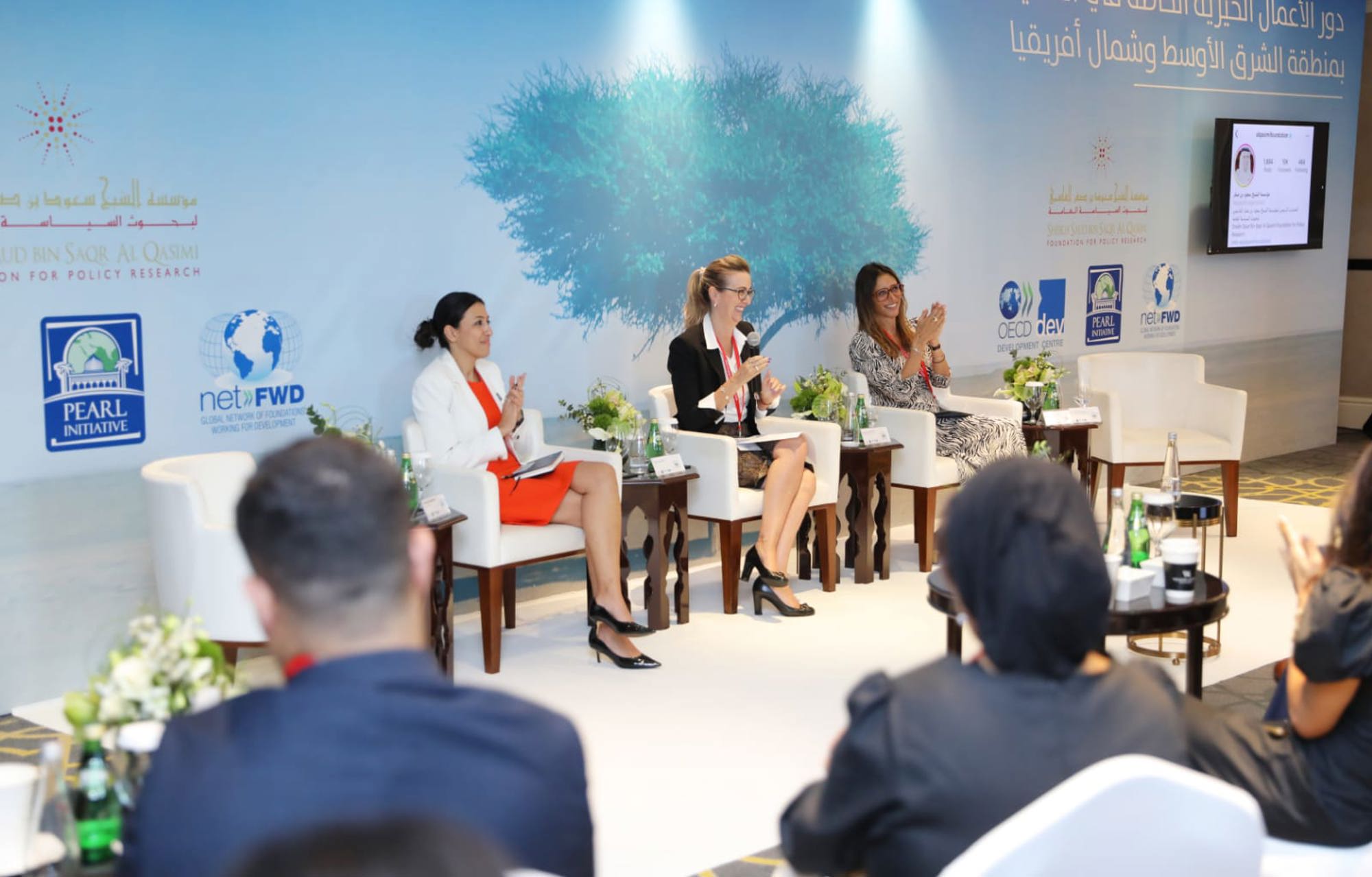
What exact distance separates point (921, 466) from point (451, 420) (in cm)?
241

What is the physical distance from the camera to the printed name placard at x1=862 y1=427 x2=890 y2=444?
265 inches

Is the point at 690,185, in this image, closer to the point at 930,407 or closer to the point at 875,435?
the point at 875,435

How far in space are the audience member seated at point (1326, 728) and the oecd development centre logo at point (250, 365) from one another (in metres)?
3.78

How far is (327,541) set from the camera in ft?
5.01

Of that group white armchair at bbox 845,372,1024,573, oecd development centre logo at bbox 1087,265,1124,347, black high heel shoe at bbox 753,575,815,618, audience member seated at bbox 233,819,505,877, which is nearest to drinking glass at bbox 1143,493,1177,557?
black high heel shoe at bbox 753,575,815,618

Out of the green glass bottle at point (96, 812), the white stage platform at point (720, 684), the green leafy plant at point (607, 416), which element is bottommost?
the white stage platform at point (720, 684)

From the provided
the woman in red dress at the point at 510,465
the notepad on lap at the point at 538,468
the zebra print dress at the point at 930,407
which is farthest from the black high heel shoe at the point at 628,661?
the zebra print dress at the point at 930,407

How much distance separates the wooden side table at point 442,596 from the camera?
5.12 m

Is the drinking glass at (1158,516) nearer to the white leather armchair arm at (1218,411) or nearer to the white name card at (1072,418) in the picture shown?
the white name card at (1072,418)

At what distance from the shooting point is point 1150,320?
30.4 ft

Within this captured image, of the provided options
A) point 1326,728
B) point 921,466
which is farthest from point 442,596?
point 1326,728

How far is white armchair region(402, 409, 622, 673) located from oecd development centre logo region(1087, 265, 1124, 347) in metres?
4.34

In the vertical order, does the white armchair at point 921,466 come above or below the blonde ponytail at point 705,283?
below

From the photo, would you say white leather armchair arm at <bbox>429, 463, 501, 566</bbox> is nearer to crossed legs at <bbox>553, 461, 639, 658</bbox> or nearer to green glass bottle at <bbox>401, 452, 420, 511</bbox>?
green glass bottle at <bbox>401, 452, 420, 511</bbox>
